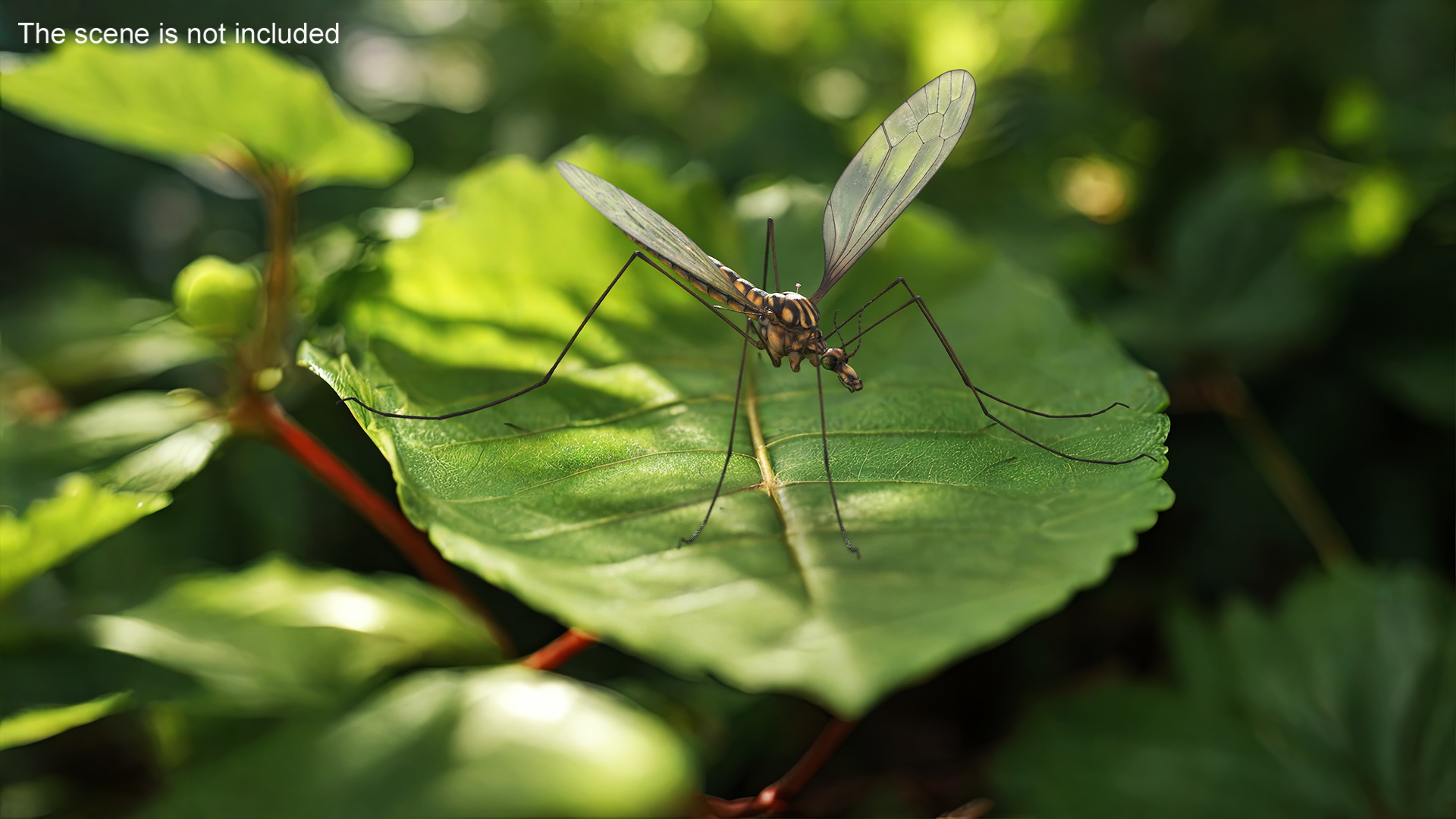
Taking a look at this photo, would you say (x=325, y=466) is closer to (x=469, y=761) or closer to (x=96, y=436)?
(x=96, y=436)

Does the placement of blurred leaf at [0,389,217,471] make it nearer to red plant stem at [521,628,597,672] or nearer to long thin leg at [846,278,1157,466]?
red plant stem at [521,628,597,672]

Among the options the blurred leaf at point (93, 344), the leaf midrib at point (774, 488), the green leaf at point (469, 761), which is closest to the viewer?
the green leaf at point (469, 761)

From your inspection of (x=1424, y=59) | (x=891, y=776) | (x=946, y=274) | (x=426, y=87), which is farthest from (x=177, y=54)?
(x=1424, y=59)

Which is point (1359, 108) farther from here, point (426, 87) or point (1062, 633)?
point (426, 87)

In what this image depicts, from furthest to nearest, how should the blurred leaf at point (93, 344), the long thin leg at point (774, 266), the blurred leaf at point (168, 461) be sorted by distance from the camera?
the blurred leaf at point (93, 344), the long thin leg at point (774, 266), the blurred leaf at point (168, 461)

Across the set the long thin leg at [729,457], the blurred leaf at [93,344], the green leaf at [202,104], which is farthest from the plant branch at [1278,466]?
the blurred leaf at [93,344]

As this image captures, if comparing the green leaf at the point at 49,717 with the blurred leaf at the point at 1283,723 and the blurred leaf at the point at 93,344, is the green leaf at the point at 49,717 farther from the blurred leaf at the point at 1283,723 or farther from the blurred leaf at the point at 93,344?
the blurred leaf at the point at 1283,723
